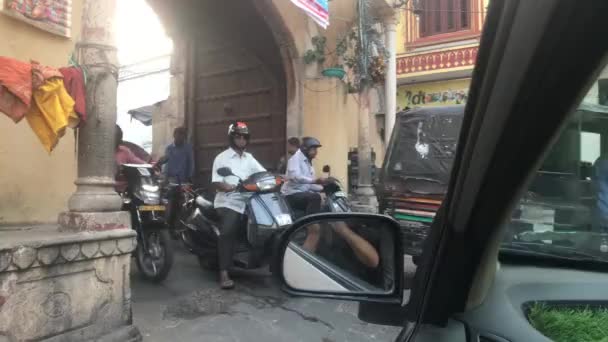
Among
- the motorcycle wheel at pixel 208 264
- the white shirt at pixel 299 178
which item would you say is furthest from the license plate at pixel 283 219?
the motorcycle wheel at pixel 208 264

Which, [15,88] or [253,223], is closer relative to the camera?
[15,88]

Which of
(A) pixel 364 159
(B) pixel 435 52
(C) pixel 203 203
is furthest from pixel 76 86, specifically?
(B) pixel 435 52

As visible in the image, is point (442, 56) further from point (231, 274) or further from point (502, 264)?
point (502, 264)

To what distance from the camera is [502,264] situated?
4.47 feet

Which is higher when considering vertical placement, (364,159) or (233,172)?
(364,159)

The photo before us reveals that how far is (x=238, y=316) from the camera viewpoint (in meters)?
3.88

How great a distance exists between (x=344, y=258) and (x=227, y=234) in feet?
10.9

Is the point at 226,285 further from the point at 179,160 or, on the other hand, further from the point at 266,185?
the point at 179,160

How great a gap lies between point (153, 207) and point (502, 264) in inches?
152

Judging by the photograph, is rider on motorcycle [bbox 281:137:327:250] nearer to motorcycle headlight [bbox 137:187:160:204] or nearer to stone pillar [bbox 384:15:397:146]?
motorcycle headlight [bbox 137:187:160:204]

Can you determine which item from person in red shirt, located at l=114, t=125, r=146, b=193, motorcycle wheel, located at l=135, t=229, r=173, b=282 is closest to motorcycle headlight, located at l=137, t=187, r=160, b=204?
motorcycle wheel, located at l=135, t=229, r=173, b=282

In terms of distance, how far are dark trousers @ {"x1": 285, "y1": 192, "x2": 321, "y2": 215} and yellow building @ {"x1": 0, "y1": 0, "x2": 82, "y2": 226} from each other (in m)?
2.30

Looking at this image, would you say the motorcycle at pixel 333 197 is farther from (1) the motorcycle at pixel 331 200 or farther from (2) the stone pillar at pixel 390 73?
(2) the stone pillar at pixel 390 73

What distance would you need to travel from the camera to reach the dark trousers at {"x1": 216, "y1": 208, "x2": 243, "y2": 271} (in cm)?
455
